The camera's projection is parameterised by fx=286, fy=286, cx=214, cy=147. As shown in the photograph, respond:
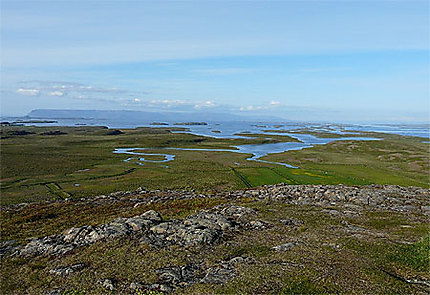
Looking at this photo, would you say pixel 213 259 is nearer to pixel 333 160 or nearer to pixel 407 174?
pixel 407 174

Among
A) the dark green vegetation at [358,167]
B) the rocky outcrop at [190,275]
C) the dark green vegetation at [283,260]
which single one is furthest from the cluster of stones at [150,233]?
the dark green vegetation at [358,167]

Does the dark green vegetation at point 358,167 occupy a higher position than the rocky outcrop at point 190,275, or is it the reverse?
the rocky outcrop at point 190,275

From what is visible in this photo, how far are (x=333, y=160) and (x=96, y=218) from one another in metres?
101

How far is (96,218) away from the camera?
38.9 meters

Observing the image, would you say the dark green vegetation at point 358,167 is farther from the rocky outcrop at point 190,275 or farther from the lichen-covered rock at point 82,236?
the rocky outcrop at point 190,275

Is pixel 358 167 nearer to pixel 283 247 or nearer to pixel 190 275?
pixel 283 247

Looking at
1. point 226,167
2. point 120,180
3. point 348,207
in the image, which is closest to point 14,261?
point 348,207

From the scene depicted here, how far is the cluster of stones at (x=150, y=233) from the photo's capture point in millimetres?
27031

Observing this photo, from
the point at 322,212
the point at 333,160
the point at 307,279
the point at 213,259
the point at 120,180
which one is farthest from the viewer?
the point at 333,160

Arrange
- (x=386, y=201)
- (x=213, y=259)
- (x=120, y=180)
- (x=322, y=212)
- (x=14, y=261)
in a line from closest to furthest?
(x=213, y=259) < (x=14, y=261) < (x=322, y=212) < (x=386, y=201) < (x=120, y=180)

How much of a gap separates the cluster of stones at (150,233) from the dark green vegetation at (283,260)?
1.26 meters

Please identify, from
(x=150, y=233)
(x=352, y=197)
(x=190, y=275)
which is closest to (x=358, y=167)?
(x=352, y=197)

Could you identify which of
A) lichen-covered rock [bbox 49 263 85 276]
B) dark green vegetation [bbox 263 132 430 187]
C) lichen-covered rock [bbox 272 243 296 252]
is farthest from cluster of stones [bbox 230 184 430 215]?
lichen-covered rock [bbox 49 263 85 276]

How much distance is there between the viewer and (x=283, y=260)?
22438 millimetres
